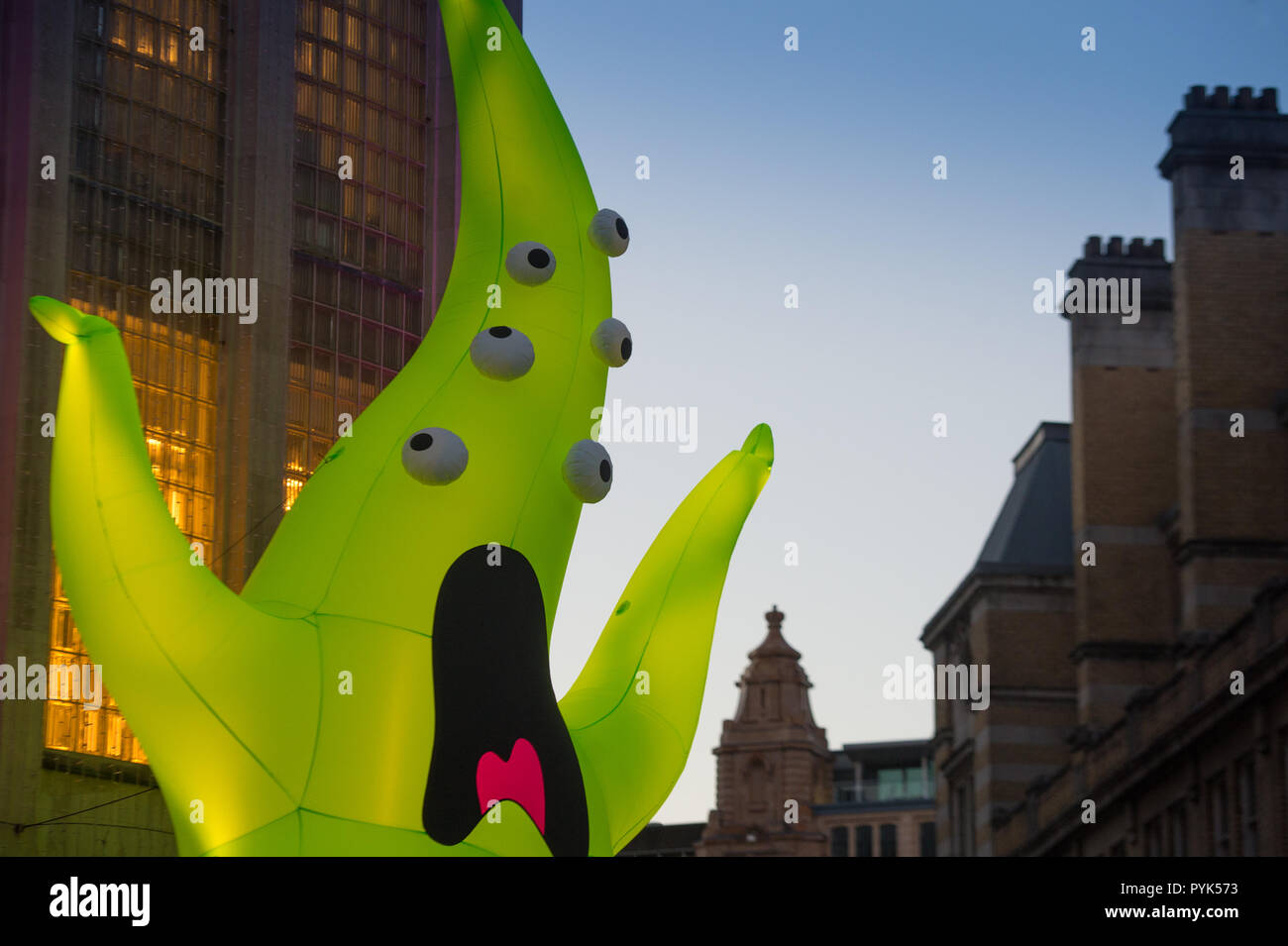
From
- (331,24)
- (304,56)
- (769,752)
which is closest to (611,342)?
(304,56)

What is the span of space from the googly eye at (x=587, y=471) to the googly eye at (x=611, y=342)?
0.70m

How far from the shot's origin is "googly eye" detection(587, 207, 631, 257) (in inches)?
560

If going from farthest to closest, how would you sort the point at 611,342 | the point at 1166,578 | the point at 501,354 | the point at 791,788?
the point at 791,788 < the point at 1166,578 < the point at 611,342 < the point at 501,354

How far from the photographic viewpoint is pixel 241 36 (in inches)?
969

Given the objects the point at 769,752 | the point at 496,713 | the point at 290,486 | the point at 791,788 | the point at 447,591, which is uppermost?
the point at 769,752

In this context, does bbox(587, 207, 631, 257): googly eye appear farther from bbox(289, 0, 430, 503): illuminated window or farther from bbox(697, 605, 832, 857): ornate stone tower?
bbox(697, 605, 832, 857): ornate stone tower

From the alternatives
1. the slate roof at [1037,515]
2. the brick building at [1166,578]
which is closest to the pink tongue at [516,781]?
the brick building at [1166,578]

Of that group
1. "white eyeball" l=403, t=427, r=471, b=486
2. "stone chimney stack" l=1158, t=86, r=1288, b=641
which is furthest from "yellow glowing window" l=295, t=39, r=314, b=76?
"stone chimney stack" l=1158, t=86, r=1288, b=641

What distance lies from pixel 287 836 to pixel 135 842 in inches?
409

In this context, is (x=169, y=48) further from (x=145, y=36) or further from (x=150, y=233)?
(x=150, y=233)

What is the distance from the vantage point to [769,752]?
10288cm

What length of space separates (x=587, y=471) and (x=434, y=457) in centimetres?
120

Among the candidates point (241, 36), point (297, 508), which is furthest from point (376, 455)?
point (241, 36)

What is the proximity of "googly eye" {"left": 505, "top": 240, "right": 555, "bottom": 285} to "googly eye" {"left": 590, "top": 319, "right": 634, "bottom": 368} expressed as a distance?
518mm
